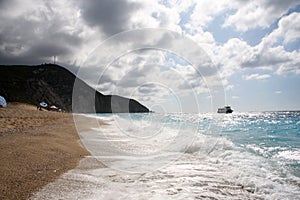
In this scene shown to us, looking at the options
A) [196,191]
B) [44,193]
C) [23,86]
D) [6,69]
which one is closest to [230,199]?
[196,191]

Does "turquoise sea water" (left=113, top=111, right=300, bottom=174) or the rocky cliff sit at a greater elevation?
the rocky cliff

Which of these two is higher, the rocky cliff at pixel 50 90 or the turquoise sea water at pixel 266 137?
the rocky cliff at pixel 50 90

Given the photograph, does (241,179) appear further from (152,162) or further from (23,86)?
(23,86)

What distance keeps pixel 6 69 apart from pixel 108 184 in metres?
110

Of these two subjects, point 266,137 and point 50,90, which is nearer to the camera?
point 266,137

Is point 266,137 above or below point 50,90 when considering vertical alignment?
below

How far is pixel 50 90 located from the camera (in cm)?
10556

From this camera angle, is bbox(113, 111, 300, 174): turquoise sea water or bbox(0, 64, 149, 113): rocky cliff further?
bbox(0, 64, 149, 113): rocky cliff

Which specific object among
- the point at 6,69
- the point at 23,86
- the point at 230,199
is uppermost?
the point at 6,69

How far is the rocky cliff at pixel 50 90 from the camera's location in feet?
272

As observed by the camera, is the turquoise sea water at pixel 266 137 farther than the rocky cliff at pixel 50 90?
No

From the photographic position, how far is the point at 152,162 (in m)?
9.27

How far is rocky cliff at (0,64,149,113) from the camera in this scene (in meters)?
82.9

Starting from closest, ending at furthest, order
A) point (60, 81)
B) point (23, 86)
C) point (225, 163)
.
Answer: point (225, 163), point (23, 86), point (60, 81)
